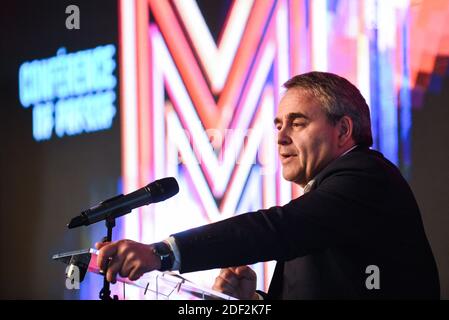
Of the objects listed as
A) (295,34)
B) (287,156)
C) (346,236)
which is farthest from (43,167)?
(346,236)

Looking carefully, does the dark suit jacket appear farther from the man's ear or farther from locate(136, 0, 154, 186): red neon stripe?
locate(136, 0, 154, 186): red neon stripe

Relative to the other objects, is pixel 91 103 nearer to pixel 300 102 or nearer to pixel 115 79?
pixel 115 79

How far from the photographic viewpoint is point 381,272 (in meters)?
1.97

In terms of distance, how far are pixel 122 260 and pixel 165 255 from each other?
0.12 meters

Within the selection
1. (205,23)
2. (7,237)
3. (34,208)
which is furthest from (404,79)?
(7,237)

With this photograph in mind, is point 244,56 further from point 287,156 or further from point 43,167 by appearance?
point 287,156

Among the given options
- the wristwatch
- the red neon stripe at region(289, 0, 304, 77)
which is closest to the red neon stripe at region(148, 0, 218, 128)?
the red neon stripe at region(289, 0, 304, 77)

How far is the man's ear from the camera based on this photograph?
2.20 meters

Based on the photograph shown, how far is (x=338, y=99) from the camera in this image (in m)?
2.18

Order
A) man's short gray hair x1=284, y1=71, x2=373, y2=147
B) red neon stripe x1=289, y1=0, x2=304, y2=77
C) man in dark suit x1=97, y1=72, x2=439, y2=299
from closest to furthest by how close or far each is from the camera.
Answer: man in dark suit x1=97, y1=72, x2=439, y2=299
man's short gray hair x1=284, y1=71, x2=373, y2=147
red neon stripe x1=289, y1=0, x2=304, y2=77

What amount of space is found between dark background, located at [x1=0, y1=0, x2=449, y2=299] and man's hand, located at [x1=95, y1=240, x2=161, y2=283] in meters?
2.57

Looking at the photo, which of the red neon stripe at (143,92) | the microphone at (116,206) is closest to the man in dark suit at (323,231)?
the microphone at (116,206)
